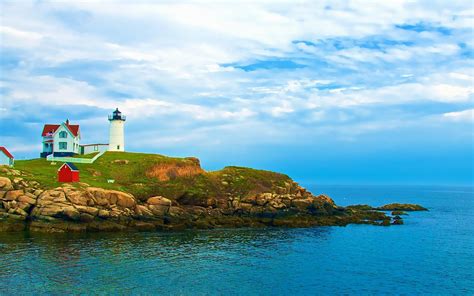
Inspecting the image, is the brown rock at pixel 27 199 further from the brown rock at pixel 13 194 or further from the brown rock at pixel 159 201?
the brown rock at pixel 159 201

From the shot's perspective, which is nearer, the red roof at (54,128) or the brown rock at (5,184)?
the brown rock at (5,184)

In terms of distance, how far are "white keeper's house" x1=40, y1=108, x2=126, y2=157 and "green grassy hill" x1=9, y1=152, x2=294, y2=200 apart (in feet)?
19.9

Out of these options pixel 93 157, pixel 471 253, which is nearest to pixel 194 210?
pixel 93 157

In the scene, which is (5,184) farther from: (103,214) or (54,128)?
(54,128)

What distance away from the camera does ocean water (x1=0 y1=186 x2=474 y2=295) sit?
44.5 m

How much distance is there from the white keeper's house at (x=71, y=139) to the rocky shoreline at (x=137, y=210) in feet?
95.4

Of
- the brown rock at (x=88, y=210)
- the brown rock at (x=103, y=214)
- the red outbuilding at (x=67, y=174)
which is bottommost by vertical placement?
the brown rock at (x=103, y=214)

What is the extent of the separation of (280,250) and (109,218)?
32.1 metres

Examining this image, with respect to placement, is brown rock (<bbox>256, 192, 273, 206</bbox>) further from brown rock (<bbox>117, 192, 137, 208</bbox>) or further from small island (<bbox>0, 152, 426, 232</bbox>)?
brown rock (<bbox>117, 192, 137, 208</bbox>)

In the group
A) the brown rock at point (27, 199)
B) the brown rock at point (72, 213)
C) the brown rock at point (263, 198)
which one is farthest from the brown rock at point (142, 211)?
the brown rock at point (263, 198)

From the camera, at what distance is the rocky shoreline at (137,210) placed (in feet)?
239

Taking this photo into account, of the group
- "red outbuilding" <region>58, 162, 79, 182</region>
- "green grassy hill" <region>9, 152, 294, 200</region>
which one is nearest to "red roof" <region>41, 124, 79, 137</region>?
"green grassy hill" <region>9, 152, 294, 200</region>

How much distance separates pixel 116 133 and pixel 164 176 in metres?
29.3

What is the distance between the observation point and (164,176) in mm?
98000
